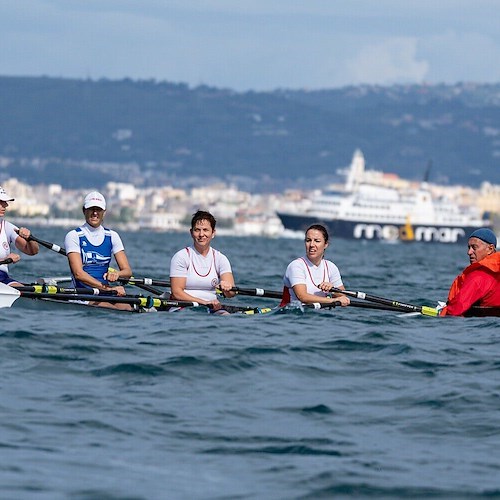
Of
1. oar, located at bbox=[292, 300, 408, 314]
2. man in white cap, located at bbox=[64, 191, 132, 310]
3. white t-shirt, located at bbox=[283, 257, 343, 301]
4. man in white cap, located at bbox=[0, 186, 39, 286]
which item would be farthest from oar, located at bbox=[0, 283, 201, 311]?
oar, located at bbox=[292, 300, 408, 314]

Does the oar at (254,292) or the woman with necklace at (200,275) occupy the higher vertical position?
the woman with necklace at (200,275)

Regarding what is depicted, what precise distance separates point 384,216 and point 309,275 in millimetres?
163733

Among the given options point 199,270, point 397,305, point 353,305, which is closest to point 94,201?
point 199,270

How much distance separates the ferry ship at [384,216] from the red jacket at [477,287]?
15023cm

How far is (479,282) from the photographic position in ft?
55.7

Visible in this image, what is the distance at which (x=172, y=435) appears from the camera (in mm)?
11234

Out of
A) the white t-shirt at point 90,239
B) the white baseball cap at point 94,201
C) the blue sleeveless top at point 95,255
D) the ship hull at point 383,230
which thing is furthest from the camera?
the ship hull at point 383,230

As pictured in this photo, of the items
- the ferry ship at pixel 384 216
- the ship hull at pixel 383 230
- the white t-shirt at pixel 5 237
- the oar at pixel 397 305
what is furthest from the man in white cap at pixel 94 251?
the ship hull at pixel 383 230

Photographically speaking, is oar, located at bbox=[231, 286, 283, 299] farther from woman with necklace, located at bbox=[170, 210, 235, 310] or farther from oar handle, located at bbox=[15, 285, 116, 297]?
oar handle, located at bbox=[15, 285, 116, 297]

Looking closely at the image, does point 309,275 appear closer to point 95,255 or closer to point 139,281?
point 95,255

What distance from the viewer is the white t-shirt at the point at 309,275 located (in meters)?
17.7

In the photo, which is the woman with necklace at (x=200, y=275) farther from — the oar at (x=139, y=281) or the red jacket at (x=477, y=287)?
the red jacket at (x=477, y=287)

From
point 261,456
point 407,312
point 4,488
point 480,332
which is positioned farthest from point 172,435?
point 407,312

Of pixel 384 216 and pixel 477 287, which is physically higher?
pixel 384 216
